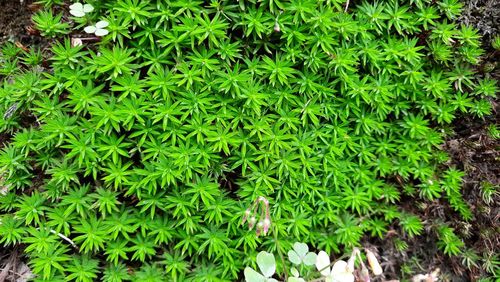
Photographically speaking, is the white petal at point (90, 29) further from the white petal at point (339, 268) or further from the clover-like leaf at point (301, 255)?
the white petal at point (339, 268)

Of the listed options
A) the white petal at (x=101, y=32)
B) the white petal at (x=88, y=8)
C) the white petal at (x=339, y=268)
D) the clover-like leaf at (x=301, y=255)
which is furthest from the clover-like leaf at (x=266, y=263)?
the white petal at (x=88, y=8)

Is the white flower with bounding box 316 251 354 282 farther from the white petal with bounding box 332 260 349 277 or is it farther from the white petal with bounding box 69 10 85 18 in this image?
the white petal with bounding box 69 10 85 18

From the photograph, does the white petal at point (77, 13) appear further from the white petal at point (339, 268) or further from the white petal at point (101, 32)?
the white petal at point (339, 268)

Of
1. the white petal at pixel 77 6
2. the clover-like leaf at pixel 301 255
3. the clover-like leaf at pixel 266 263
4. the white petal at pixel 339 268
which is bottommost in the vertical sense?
the clover-like leaf at pixel 301 255

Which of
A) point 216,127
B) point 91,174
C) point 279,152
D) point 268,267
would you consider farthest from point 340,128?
point 91,174

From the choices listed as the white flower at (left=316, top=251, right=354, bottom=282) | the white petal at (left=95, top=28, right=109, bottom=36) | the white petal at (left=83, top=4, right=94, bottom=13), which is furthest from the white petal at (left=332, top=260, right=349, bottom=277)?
the white petal at (left=83, top=4, right=94, bottom=13)

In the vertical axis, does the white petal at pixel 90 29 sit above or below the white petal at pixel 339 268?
above

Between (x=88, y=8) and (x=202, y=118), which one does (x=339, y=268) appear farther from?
(x=88, y=8)

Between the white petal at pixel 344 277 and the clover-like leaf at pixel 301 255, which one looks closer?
the white petal at pixel 344 277
